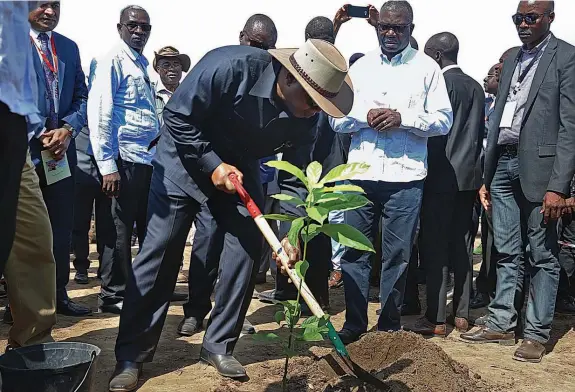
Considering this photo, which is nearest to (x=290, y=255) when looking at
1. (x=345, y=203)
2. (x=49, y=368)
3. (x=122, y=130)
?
(x=345, y=203)

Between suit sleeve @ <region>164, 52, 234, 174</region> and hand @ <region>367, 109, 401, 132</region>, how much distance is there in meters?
1.26

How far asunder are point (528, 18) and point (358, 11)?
7.61ft

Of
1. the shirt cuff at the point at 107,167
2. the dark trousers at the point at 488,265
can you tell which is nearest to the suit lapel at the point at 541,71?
the dark trousers at the point at 488,265

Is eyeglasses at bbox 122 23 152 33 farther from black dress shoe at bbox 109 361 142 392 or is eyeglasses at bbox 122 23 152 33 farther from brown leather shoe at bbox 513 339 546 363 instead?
brown leather shoe at bbox 513 339 546 363

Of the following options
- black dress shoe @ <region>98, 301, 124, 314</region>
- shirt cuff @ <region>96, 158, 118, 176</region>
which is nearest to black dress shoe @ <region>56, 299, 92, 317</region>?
black dress shoe @ <region>98, 301, 124, 314</region>

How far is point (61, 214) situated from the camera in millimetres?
4695

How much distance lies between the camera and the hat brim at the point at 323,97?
324 cm

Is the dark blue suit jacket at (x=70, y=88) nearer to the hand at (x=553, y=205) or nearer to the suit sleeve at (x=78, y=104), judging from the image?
the suit sleeve at (x=78, y=104)

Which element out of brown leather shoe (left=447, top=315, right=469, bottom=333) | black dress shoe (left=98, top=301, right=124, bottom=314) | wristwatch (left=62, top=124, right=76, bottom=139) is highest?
wristwatch (left=62, top=124, right=76, bottom=139)

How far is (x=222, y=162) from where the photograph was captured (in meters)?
3.48

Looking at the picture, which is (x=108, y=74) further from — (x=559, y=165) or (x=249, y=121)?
(x=559, y=165)

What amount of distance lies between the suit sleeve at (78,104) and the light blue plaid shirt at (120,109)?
0.31ft

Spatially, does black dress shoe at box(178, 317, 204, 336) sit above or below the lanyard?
below

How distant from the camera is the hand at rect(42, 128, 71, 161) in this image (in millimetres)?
4379
